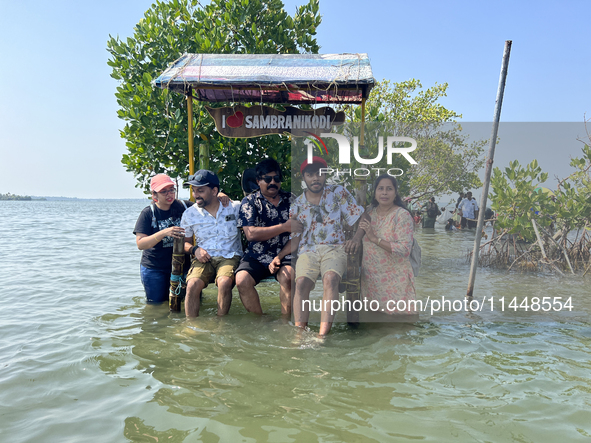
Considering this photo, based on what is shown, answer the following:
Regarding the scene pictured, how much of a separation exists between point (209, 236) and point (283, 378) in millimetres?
2234

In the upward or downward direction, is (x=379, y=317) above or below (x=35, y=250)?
above

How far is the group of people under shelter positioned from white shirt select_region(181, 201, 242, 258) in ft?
0.04

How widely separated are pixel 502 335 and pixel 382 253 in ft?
5.02

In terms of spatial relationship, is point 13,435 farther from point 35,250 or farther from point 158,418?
point 35,250

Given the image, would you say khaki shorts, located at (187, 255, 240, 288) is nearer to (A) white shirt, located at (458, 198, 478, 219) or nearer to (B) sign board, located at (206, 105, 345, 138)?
(B) sign board, located at (206, 105, 345, 138)

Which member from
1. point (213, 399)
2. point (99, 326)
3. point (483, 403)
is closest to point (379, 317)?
point (483, 403)

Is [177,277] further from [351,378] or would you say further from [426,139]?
[426,139]

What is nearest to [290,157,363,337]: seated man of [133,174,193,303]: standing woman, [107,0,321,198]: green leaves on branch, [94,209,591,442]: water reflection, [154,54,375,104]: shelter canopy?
[94,209,591,442]: water reflection

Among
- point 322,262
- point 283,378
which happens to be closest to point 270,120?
point 322,262

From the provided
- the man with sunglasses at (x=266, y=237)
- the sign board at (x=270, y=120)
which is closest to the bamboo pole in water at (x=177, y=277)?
the man with sunglasses at (x=266, y=237)

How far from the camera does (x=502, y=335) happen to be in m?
4.43

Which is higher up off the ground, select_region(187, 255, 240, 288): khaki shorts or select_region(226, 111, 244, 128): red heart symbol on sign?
select_region(226, 111, 244, 128): red heart symbol on sign

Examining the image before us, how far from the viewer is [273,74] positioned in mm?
4875

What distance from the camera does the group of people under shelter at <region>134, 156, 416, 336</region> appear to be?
4375 millimetres
